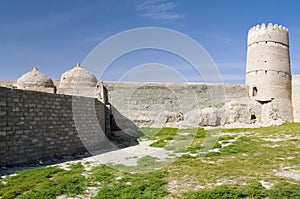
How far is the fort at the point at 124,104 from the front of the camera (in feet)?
27.0

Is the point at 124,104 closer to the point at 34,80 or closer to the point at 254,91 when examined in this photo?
the point at 34,80

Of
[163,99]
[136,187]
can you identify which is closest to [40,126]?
[136,187]

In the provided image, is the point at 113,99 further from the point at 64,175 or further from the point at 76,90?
the point at 64,175

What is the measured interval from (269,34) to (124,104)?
14921 millimetres

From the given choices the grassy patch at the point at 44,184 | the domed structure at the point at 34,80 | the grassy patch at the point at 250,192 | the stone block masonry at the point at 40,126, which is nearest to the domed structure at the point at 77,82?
the domed structure at the point at 34,80

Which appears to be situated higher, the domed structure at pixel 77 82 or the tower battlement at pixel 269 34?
the tower battlement at pixel 269 34

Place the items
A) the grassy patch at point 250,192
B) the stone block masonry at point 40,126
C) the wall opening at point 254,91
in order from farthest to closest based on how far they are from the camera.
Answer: the wall opening at point 254,91 → the stone block masonry at point 40,126 → the grassy patch at point 250,192

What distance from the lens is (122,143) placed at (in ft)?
42.4

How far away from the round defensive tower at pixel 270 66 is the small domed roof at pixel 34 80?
60.3 ft

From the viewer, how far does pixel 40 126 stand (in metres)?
8.79


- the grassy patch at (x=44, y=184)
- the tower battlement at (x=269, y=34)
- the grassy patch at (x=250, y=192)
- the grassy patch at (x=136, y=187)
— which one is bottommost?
the grassy patch at (x=44, y=184)

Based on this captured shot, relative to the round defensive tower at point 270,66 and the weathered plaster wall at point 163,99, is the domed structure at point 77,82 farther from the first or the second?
the round defensive tower at point 270,66

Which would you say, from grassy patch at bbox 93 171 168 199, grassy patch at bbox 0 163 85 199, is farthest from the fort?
grassy patch at bbox 93 171 168 199

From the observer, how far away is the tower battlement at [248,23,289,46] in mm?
24734
